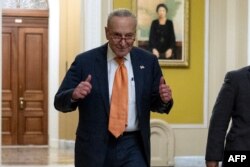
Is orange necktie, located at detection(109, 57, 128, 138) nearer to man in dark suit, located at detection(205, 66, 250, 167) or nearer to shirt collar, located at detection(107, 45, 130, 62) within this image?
shirt collar, located at detection(107, 45, 130, 62)

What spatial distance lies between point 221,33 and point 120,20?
253 inches

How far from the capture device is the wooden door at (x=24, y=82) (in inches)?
533

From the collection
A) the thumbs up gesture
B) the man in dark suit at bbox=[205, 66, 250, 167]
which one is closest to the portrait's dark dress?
the man in dark suit at bbox=[205, 66, 250, 167]

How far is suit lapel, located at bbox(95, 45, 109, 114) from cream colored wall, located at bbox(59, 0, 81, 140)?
903 centimetres

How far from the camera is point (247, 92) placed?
3662mm

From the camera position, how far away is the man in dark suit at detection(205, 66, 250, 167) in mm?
3651

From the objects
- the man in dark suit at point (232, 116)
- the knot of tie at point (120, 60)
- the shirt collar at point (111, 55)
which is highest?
the shirt collar at point (111, 55)

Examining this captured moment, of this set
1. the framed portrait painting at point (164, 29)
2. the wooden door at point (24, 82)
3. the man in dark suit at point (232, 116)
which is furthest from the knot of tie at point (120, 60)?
the wooden door at point (24, 82)

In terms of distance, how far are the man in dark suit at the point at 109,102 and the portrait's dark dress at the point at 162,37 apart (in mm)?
6052

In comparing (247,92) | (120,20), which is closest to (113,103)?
(120,20)

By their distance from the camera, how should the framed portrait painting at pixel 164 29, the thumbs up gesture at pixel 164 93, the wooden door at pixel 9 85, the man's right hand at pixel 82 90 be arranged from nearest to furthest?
the man's right hand at pixel 82 90, the thumbs up gesture at pixel 164 93, the framed portrait painting at pixel 164 29, the wooden door at pixel 9 85

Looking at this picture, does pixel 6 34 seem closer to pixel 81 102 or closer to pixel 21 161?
pixel 21 161

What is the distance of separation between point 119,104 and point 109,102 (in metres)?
0.06

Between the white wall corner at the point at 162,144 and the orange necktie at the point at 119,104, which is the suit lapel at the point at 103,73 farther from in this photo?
the white wall corner at the point at 162,144
